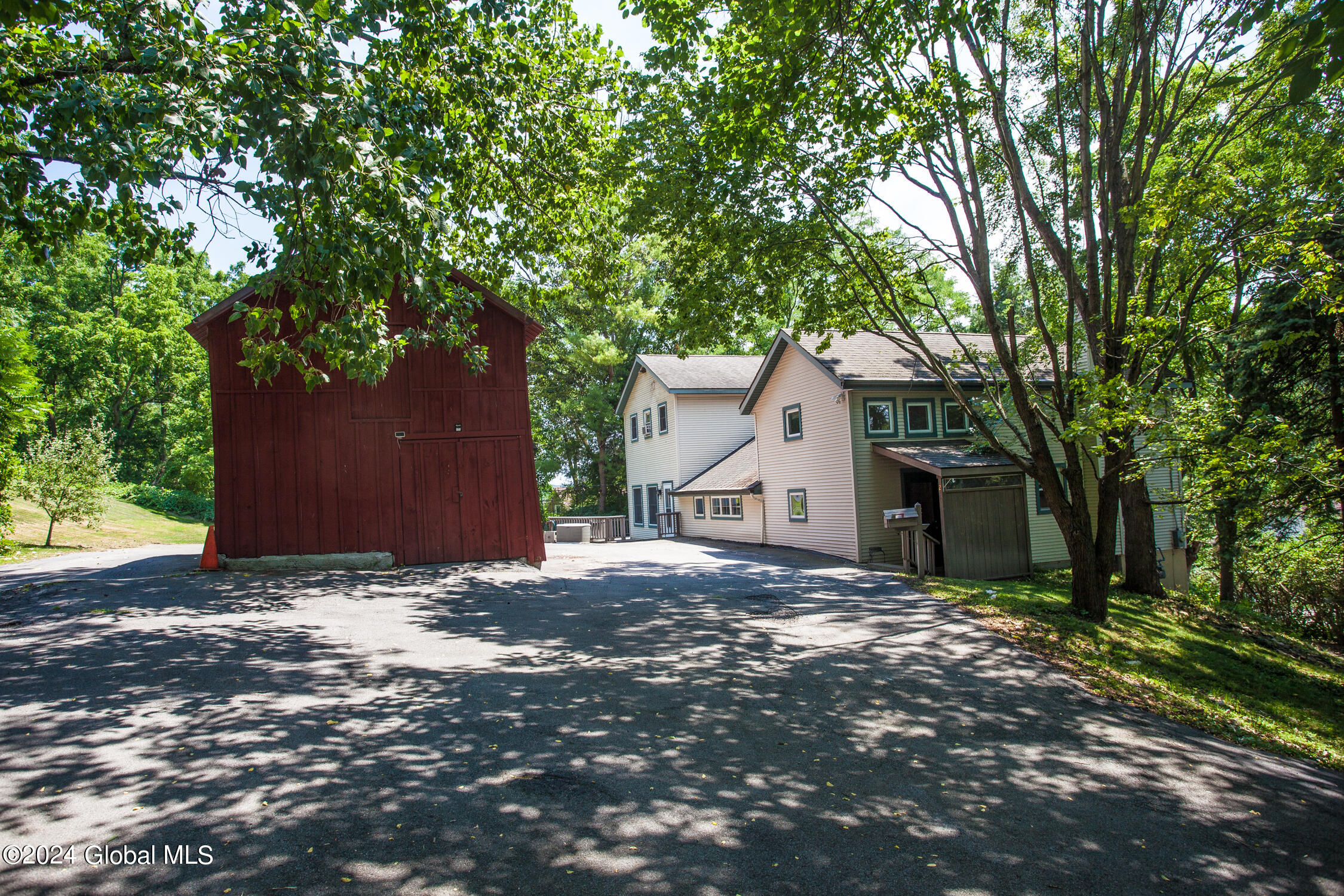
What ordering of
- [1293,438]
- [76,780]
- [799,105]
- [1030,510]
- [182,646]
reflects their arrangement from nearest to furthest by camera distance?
[76,780] < [182,646] < [1293,438] < [799,105] < [1030,510]

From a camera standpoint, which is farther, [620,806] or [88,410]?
[88,410]

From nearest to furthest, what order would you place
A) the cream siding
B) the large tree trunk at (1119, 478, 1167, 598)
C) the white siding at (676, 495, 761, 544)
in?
the large tree trunk at (1119, 478, 1167, 598) → the cream siding → the white siding at (676, 495, 761, 544)

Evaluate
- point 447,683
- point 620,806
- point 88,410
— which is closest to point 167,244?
point 447,683

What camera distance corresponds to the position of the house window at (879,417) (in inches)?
794

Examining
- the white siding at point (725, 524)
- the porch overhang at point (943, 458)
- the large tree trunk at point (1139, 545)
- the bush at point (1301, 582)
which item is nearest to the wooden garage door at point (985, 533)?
the porch overhang at point (943, 458)

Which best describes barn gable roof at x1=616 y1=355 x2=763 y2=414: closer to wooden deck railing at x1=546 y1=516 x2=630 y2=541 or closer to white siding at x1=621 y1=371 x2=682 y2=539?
white siding at x1=621 y1=371 x2=682 y2=539

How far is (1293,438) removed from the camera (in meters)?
A: 9.70

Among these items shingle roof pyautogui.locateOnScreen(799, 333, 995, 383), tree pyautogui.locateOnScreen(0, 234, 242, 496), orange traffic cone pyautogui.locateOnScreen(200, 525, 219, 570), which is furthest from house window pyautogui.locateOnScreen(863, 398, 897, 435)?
tree pyautogui.locateOnScreen(0, 234, 242, 496)

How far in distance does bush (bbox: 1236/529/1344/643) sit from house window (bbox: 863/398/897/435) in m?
9.22

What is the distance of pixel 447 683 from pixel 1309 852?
6698 millimetres

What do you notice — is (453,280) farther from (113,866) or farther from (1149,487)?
(1149,487)

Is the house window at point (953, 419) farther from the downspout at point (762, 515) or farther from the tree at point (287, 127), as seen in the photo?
the tree at point (287, 127)

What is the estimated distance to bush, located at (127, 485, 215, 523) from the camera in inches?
1388

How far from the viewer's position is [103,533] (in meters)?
24.8
